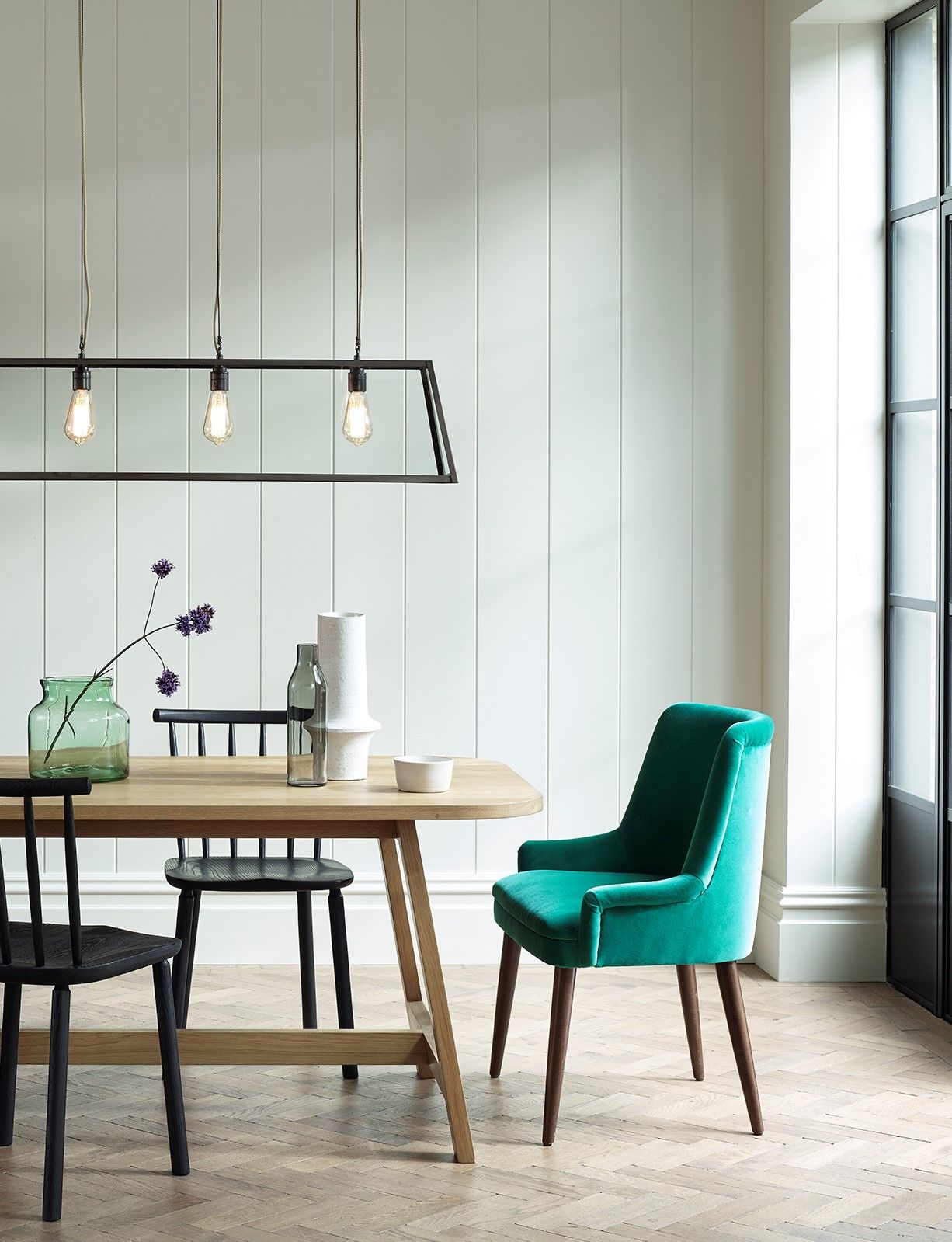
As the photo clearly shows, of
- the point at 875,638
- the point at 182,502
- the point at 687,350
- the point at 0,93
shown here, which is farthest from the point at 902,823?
the point at 0,93

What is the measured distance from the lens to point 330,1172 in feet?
8.75

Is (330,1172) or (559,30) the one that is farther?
(559,30)

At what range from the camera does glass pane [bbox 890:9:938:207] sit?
3.80 m

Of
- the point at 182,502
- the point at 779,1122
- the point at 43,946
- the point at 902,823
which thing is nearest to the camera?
the point at 43,946

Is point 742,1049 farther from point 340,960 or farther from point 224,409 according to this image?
point 224,409

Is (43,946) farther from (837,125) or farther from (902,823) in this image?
(837,125)

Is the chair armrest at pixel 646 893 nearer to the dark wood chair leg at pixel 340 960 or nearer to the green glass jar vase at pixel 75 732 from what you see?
the dark wood chair leg at pixel 340 960

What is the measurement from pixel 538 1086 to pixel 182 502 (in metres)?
2.10

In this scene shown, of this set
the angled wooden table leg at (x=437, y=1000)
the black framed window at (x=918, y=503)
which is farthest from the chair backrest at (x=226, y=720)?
the black framed window at (x=918, y=503)

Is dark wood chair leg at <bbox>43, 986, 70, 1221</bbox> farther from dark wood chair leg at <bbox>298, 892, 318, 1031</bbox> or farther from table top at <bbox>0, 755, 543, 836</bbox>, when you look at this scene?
dark wood chair leg at <bbox>298, 892, 318, 1031</bbox>

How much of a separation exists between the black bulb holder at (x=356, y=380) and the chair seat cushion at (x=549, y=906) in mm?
1171

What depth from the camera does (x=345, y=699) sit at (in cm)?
300

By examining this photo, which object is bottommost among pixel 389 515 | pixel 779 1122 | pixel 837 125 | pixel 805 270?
pixel 779 1122

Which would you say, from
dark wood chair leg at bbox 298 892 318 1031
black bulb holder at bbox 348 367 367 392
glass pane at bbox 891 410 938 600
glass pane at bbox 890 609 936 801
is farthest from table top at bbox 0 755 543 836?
glass pane at bbox 891 410 938 600
